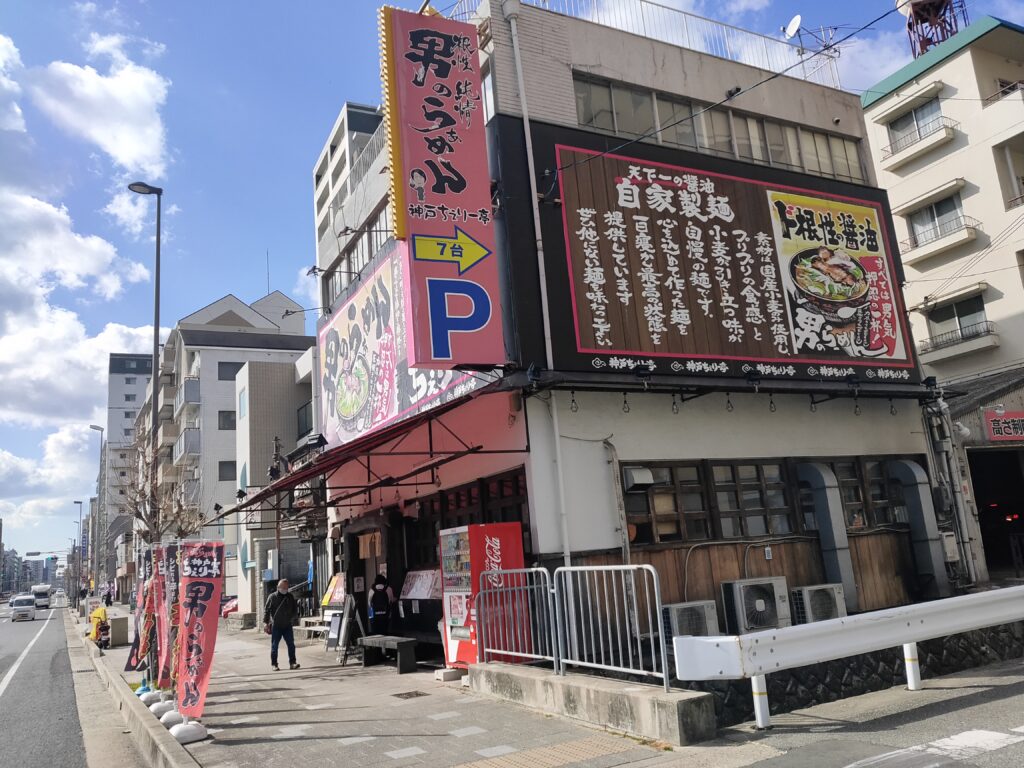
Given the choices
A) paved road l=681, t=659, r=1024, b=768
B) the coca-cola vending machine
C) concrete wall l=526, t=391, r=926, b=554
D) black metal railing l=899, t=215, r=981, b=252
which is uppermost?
black metal railing l=899, t=215, r=981, b=252

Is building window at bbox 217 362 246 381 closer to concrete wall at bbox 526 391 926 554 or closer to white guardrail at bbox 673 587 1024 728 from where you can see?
concrete wall at bbox 526 391 926 554

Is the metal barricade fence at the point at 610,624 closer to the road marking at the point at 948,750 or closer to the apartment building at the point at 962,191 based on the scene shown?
the road marking at the point at 948,750

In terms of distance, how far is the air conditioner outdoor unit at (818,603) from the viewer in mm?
11828

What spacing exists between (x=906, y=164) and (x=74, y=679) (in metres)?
33.9

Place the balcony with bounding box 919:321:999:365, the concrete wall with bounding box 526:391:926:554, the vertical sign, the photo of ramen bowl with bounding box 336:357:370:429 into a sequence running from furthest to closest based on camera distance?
1. the balcony with bounding box 919:321:999:365
2. the photo of ramen bowl with bounding box 336:357:370:429
3. the concrete wall with bounding box 526:391:926:554
4. the vertical sign

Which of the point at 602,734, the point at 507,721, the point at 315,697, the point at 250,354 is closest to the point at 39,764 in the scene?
the point at 315,697

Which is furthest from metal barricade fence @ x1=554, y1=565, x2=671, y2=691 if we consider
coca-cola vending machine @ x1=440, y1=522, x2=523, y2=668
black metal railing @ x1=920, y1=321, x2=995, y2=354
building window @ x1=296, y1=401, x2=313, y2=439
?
black metal railing @ x1=920, y1=321, x2=995, y2=354

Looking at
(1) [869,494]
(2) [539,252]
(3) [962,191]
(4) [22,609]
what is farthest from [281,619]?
(4) [22,609]

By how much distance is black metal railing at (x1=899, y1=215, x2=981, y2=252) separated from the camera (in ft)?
94.2

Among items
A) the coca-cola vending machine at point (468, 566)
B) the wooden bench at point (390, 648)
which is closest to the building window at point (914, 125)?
the coca-cola vending machine at point (468, 566)

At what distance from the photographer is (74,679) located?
17.9 meters

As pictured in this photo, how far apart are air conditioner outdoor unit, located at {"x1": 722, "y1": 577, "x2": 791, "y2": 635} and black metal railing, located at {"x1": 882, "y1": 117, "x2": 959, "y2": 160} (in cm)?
2498

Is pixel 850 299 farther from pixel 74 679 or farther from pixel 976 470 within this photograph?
pixel 74 679

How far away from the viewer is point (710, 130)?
14.9m
